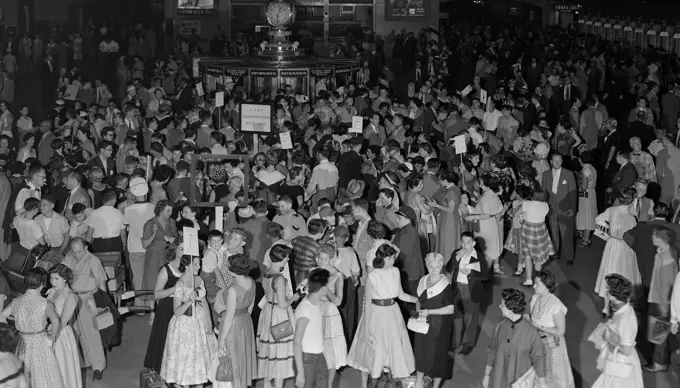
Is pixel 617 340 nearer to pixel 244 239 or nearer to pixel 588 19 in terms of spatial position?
pixel 244 239

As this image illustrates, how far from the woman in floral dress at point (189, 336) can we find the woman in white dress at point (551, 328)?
9.86ft

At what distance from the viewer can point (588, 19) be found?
Result: 40.0 meters

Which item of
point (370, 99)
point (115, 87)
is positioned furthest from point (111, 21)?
point (370, 99)

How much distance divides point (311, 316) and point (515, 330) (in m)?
1.76

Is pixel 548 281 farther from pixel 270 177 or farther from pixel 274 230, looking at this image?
pixel 270 177

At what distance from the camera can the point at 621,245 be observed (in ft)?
42.0

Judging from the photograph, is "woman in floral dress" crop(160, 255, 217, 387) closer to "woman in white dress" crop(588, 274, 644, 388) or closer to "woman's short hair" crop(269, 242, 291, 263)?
"woman's short hair" crop(269, 242, 291, 263)

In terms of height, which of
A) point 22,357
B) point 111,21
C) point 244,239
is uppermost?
point 111,21

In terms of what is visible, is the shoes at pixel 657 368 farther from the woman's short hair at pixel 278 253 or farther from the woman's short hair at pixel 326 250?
the woman's short hair at pixel 278 253

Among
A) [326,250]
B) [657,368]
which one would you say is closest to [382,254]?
[326,250]

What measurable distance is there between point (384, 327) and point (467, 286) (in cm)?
154

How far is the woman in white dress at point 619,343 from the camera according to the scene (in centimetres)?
935

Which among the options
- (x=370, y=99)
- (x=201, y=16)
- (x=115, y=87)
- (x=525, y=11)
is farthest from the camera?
(x=525, y=11)

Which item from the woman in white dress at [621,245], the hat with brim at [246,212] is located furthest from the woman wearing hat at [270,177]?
the woman in white dress at [621,245]
